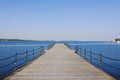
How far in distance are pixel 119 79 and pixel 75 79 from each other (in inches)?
637

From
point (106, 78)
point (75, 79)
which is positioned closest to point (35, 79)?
point (75, 79)

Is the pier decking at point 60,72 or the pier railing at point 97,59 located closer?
the pier decking at point 60,72

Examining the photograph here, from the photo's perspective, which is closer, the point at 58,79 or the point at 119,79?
the point at 58,79

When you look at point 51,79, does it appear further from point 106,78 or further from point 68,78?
point 106,78

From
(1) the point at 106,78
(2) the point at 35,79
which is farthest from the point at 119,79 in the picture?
(2) the point at 35,79

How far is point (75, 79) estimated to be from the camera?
12.4 metres

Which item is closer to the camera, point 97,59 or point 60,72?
point 60,72

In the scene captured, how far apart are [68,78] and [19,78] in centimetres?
273

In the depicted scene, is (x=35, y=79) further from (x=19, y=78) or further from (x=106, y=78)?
(x=106, y=78)

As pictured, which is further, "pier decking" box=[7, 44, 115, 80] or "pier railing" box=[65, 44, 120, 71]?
"pier railing" box=[65, 44, 120, 71]

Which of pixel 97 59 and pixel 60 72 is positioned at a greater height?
pixel 60 72

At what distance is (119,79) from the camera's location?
27.1 m

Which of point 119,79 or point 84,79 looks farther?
point 119,79

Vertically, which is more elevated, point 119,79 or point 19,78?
point 19,78
